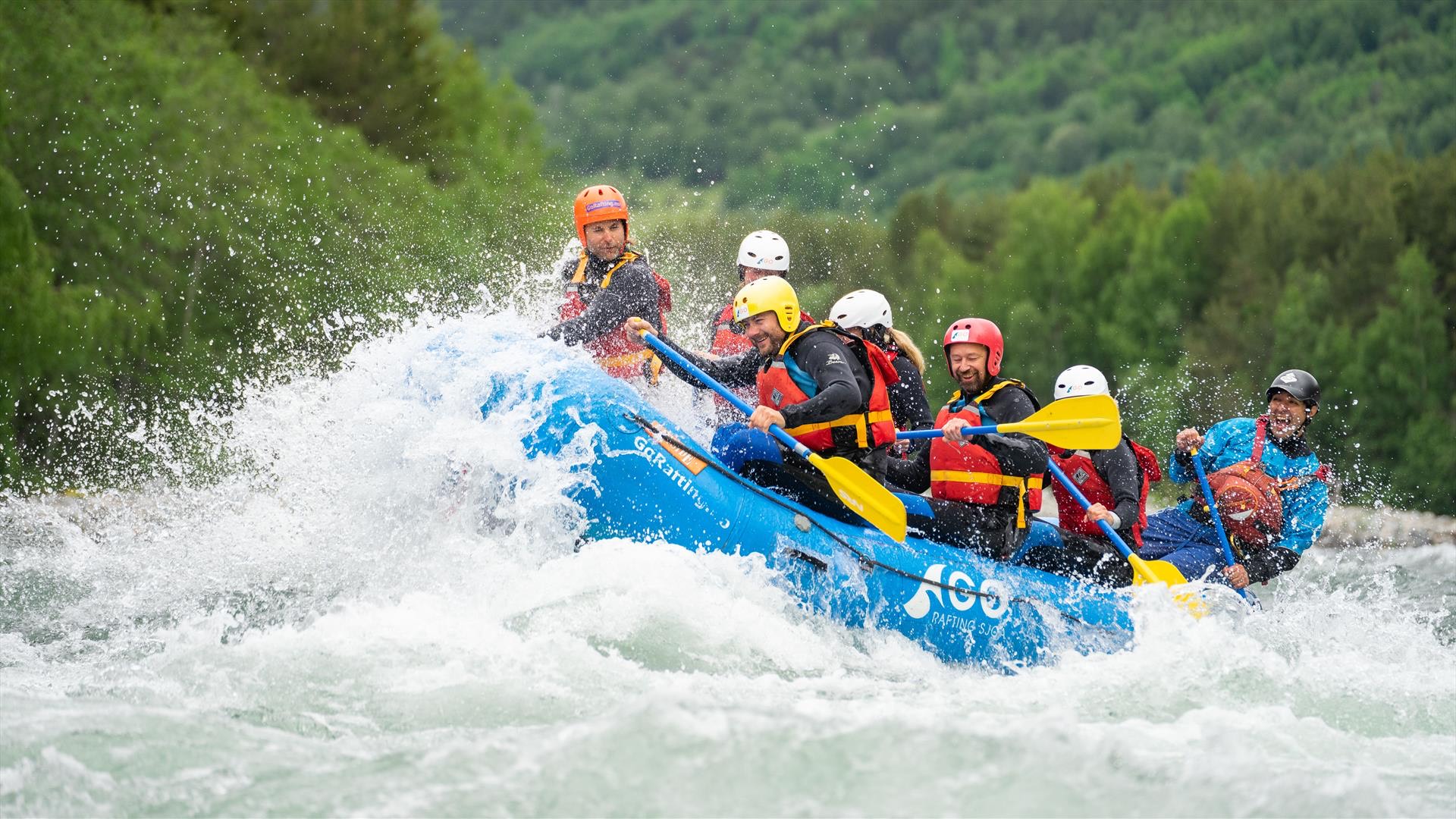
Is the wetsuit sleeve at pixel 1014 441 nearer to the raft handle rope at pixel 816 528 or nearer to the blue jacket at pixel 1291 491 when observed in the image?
the raft handle rope at pixel 816 528

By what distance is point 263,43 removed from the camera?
30.5 metres

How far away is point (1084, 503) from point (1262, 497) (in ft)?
4.17

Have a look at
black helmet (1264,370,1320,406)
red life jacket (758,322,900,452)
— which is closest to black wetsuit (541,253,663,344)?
red life jacket (758,322,900,452)

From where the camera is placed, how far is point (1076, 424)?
725 centimetres

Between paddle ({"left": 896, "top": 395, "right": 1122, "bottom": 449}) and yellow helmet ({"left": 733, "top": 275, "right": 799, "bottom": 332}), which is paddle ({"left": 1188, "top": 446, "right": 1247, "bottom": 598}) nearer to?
paddle ({"left": 896, "top": 395, "right": 1122, "bottom": 449})

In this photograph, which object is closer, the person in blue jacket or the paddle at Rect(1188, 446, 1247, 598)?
the person in blue jacket

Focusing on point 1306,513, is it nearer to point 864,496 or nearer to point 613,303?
point 864,496

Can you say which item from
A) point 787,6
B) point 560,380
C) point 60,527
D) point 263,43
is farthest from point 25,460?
point 787,6

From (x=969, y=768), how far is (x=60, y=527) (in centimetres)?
876

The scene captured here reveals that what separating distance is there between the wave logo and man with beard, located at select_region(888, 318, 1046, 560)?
326 mm

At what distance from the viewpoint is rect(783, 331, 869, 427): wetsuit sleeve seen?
7.05 metres

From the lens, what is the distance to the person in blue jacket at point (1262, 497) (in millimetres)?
8141

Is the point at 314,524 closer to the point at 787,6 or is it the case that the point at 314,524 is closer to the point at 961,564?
the point at 961,564

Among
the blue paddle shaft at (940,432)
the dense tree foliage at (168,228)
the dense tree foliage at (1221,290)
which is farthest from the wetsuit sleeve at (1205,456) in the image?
the dense tree foliage at (1221,290)
